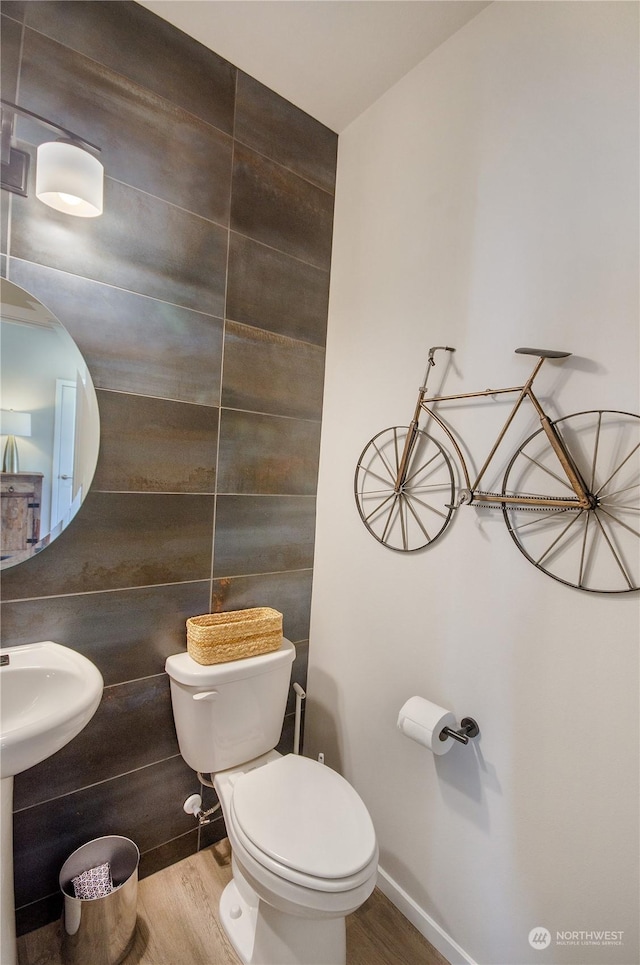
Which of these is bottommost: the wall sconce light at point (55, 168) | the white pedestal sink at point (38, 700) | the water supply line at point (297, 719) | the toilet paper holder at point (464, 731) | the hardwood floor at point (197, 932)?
the hardwood floor at point (197, 932)

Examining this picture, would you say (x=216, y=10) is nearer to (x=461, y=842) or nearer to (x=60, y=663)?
(x=60, y=663)

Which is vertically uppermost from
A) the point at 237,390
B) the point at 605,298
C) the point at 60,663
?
the point at 605,298

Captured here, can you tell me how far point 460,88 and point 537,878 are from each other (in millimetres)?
2237

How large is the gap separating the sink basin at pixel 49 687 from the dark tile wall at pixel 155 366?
0.26ft

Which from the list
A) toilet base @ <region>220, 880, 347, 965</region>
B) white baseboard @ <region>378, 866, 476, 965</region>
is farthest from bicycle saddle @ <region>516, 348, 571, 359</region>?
white baseboard @ <region>378, 866, 476, 965</region>

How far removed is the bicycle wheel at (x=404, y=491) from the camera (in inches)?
57.3

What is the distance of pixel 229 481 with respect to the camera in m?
1.66

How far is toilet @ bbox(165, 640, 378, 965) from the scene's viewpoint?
109cm

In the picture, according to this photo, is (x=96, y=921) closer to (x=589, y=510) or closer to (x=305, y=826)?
(x=305, y=826)

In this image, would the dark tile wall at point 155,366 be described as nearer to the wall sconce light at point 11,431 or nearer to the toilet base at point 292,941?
the wall sconce light at point 11,431

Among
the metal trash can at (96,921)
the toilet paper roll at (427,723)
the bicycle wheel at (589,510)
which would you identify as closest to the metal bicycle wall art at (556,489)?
the bicycle wheel at (589,510)

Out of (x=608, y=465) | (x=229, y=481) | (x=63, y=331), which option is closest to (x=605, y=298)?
(x=608, y=465)

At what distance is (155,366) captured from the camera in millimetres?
1475

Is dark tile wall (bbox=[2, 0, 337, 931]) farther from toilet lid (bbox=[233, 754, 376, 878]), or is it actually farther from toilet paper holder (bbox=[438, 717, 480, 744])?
toilet paper holder (bbox=[438, 717, 480, 744])
